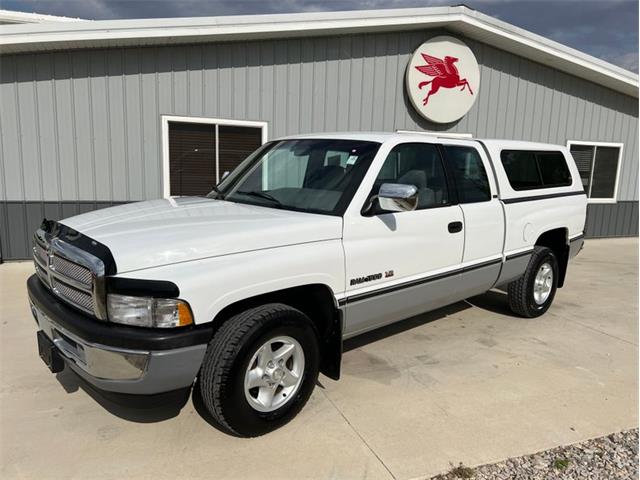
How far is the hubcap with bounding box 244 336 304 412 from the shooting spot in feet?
9.84

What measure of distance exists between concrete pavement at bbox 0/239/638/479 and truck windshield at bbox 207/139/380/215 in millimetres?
1468

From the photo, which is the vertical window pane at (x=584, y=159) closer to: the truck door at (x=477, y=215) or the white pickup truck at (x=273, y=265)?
the white pickup truck at (x=273, y=265)

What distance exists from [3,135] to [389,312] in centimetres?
660

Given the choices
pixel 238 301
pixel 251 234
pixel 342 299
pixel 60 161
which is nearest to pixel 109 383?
pixel 238 301

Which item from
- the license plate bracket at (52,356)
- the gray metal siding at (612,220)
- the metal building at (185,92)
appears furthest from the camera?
the gray metal siding at (612,220)

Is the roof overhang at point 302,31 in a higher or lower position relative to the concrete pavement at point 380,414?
higher

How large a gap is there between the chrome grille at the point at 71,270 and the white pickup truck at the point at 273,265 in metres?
0.02

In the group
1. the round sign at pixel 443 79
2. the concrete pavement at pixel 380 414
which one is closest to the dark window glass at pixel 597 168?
the round sign at pixel 443 79

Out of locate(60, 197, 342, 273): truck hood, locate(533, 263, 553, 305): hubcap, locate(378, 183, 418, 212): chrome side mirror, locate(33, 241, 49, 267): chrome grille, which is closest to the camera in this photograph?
locate(60, 197, 342, 273): truck hood

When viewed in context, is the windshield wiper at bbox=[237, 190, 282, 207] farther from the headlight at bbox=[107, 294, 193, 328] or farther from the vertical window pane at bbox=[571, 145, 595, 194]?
the vertical window pane at bbox=[571, 145, 595, 194]

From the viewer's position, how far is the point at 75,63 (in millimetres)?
7332

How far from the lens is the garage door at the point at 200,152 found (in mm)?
8102

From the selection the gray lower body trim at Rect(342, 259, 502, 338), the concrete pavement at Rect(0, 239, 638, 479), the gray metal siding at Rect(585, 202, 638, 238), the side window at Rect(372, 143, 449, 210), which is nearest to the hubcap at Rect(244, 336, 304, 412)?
the concrete pavement at Rect(0, 239, 638, 479)

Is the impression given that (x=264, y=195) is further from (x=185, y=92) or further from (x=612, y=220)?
(x=612, y=220)
